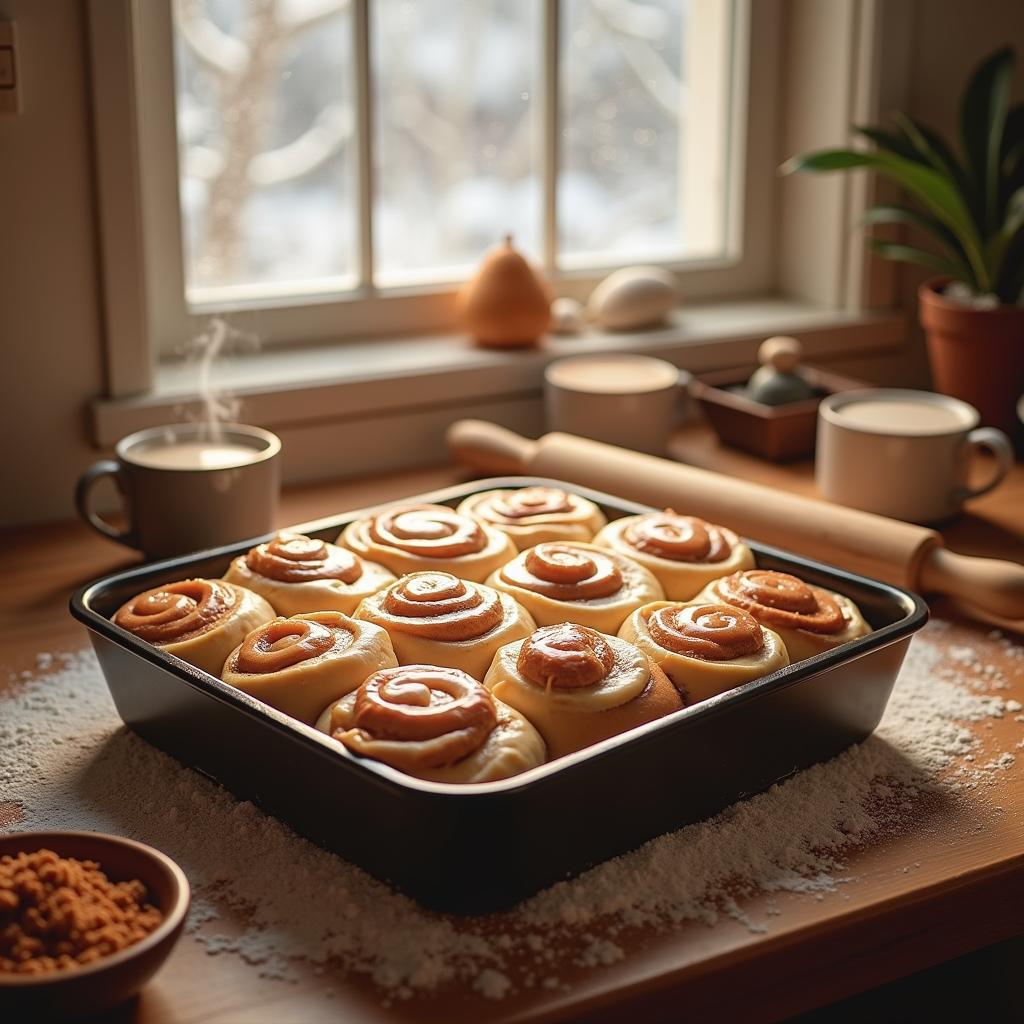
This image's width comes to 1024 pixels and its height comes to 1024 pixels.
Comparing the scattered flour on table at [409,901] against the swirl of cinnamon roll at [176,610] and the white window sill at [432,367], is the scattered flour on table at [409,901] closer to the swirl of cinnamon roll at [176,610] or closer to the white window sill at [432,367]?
the swirl of cinnamon roll at [176,610]

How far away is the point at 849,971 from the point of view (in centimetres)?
73

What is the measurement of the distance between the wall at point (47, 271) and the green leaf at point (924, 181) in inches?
29.0

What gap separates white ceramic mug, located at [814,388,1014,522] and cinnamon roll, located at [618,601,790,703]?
460 mm

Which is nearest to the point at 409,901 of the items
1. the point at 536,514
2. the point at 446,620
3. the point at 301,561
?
the point at 446,620

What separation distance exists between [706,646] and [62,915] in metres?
0.39

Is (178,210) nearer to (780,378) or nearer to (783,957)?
(780,378)

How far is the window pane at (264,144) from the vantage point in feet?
4.58

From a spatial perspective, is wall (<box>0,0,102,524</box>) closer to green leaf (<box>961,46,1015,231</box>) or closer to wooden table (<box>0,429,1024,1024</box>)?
wooden table (<box>0,429,1024,1024</box>)

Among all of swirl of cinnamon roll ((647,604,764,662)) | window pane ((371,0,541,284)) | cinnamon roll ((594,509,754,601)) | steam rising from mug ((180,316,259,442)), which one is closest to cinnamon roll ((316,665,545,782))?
swirl of cinnamon roll ((647,604,764,662))

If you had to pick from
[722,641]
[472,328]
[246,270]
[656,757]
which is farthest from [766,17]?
[656,757]

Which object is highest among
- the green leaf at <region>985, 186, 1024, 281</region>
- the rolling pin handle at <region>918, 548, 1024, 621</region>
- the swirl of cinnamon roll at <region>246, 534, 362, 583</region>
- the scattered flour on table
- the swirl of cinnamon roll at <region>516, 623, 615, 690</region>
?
the green leaf at <region>985, 186, 1024, 281</region>

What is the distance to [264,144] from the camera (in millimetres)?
1454

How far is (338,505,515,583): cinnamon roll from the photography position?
964mm

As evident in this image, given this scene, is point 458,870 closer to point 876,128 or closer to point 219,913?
point 219,913
